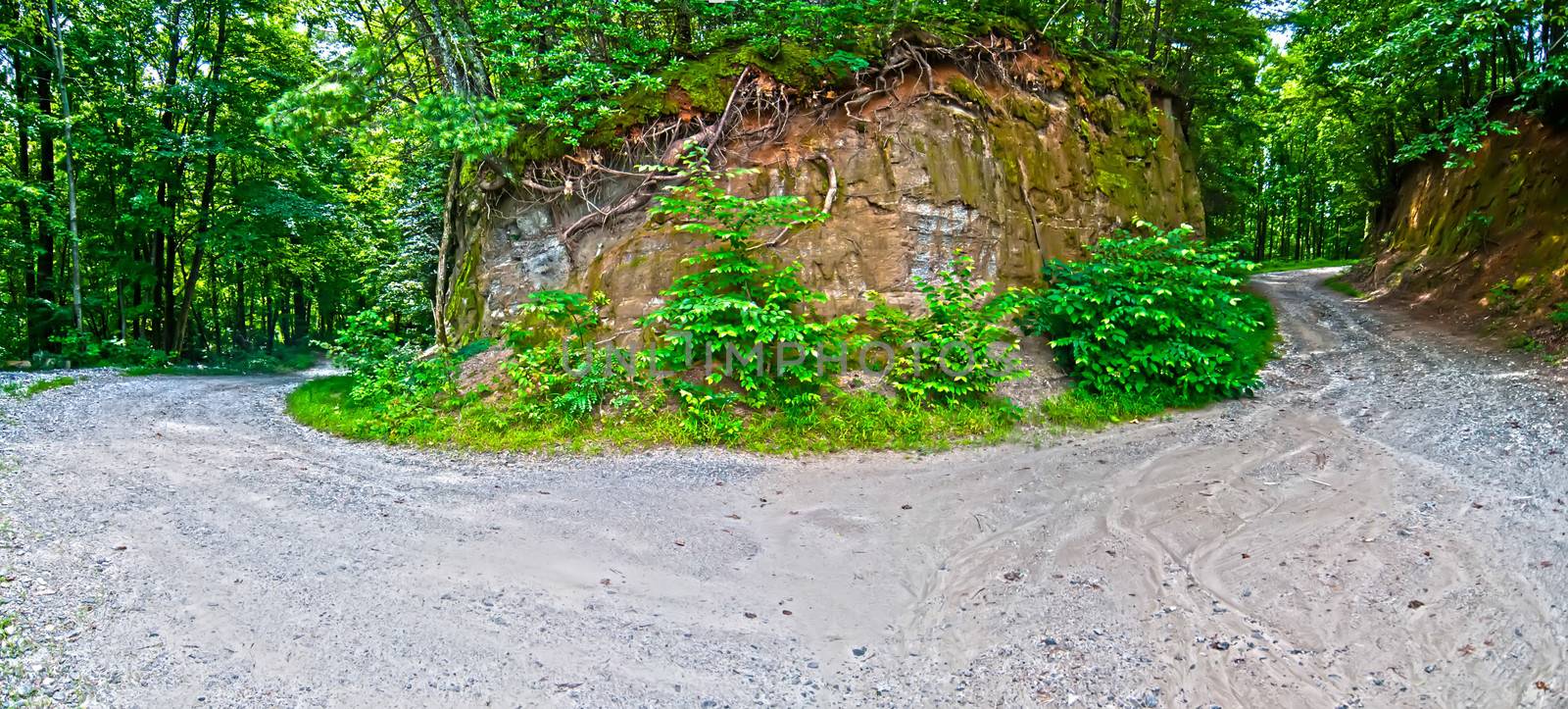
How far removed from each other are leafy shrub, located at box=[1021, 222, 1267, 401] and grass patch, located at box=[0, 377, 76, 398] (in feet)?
44.4

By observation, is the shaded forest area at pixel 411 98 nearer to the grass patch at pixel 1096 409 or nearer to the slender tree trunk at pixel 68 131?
the slender tree trunk at pixel 68 131

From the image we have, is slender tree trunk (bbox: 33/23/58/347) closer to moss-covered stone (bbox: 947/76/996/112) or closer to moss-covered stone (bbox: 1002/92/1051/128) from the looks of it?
moss-covered stone (bbox: 947/76/996/112)

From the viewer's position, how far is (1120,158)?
37.4 ft

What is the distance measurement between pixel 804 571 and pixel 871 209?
604cm

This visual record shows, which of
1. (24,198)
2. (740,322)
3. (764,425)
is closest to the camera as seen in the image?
(764,425)

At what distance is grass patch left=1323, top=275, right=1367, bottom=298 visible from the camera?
14847 mm

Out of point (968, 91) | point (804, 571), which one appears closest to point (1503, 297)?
point (968, 91)

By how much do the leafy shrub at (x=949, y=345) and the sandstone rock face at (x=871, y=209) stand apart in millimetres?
845

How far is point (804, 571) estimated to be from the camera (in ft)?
13.3

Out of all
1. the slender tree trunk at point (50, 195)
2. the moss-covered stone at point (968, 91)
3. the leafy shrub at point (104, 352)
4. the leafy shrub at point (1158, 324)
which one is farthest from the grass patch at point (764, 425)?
the slender tree trunk at point (50, 195)

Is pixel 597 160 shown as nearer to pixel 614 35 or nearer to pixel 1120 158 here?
pixel 614 35

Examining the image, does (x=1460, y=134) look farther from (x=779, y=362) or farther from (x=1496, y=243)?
(x=779, y=362)

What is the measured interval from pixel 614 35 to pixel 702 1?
149 cm

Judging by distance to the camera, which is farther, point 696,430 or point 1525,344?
point 1525,344
